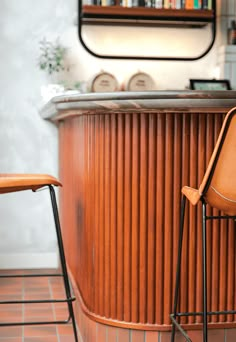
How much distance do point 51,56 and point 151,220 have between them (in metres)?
2.40

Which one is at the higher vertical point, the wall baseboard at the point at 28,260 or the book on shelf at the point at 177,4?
the book on shelf at the point at 177,4

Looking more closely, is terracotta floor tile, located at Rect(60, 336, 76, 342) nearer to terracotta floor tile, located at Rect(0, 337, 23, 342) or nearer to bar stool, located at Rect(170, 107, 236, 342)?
terracotta floor tile, located at Rect(0, 337, 23, 342)

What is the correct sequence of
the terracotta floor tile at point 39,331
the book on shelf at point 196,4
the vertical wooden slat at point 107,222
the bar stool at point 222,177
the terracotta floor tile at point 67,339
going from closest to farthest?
the bar stool at point 222,177, the vertical wooden slat at point 107,222, the terracotta floor tile at point 67,339, the terracotta floor tile at point 39,331, the book on shelf at point 196,4

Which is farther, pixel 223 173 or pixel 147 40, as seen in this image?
pixel 147 40

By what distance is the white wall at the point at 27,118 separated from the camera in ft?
15.7

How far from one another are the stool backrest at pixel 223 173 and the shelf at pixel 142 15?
2767mm

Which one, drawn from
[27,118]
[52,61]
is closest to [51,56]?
[52,61]

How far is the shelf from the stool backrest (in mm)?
2767

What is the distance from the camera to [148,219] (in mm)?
2676

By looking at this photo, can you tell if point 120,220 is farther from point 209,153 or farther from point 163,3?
point 163,3

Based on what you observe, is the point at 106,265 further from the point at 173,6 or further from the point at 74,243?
the point at 173,6

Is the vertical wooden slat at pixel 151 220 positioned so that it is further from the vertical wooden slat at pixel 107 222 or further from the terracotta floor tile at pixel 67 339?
the terracotta floor tile at pixel 67 339

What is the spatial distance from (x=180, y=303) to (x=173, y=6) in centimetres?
271

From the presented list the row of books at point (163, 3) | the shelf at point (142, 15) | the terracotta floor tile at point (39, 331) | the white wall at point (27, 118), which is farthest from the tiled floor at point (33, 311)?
the row of books at point (163, 3)
